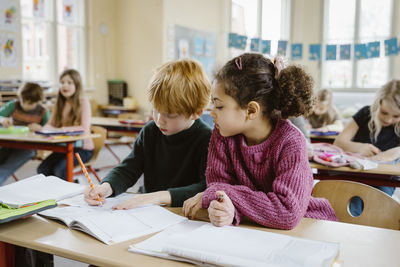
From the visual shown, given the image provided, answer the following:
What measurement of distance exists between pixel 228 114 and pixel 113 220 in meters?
0.41

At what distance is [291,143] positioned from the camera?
1062 millimetres

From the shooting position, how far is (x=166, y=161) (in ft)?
4.84

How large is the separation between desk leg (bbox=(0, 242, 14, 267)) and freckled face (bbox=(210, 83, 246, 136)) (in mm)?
608

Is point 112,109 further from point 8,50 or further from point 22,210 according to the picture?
point 22,210

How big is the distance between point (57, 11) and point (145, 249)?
6.53 metres

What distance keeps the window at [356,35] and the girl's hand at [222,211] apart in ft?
23.9

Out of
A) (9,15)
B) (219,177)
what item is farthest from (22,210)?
(9,15)

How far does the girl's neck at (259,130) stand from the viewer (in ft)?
3.78

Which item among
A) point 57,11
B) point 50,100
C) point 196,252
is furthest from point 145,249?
point 57,11

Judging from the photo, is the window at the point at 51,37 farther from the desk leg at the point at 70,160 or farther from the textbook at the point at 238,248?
the textbook at the point at 238,248

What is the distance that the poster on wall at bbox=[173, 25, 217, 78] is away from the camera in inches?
285

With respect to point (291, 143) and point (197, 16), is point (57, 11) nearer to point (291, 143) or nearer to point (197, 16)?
point (197, 16)

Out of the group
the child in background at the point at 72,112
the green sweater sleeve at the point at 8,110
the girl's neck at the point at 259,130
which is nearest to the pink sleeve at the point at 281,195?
the girl's neck at the point at 259,130

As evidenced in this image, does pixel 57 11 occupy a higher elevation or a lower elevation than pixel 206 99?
higher
